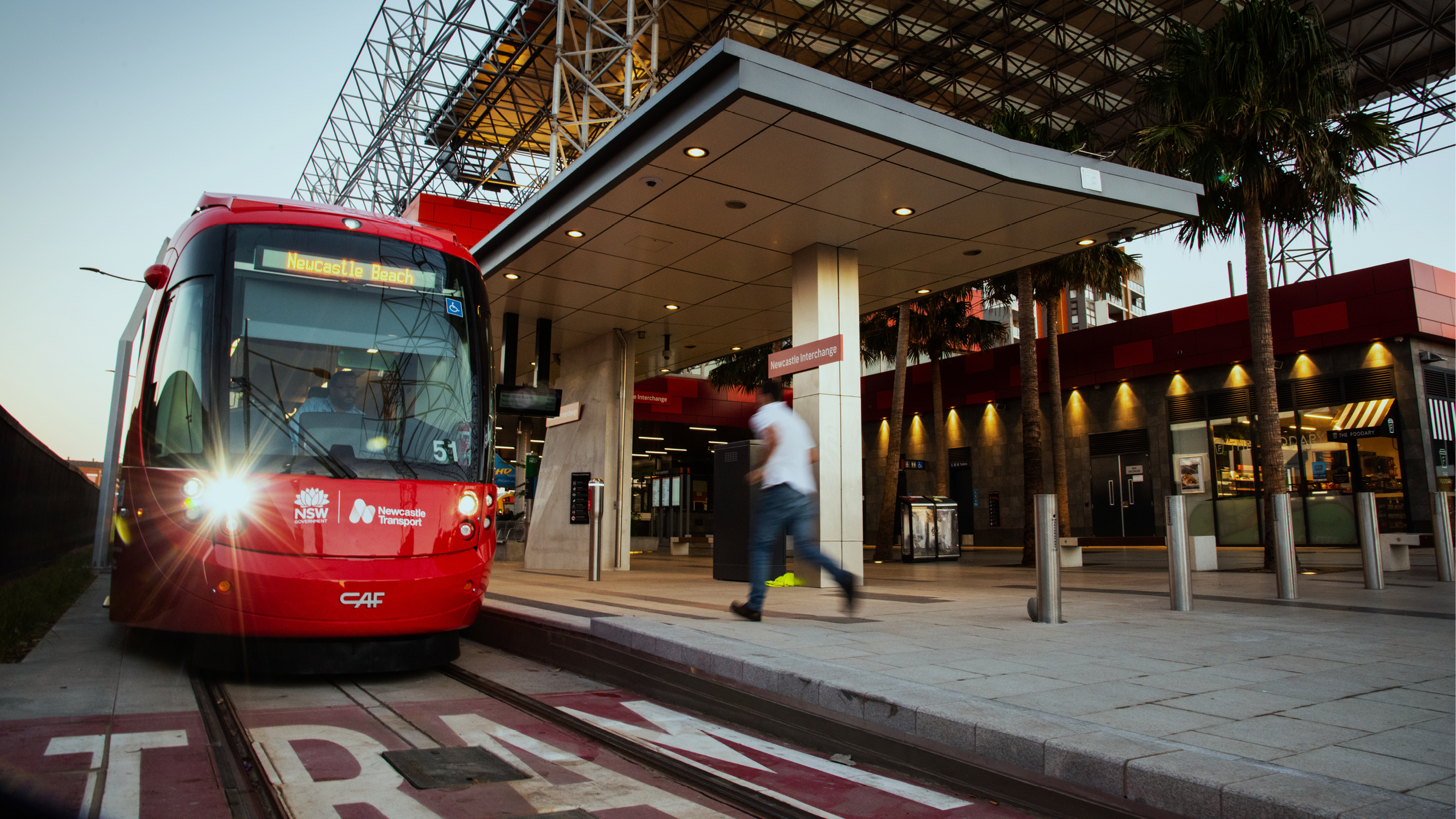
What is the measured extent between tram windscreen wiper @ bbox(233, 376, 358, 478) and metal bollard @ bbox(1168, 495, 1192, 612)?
267 inches

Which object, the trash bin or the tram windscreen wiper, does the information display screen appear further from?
the trash bin

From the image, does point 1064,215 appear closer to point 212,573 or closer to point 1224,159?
point 1224,159

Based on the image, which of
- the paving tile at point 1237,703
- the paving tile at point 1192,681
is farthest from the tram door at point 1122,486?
the paving tile at point 1237,703

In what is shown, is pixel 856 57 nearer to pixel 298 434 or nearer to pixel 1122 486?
pixel 1122 486

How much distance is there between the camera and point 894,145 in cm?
843

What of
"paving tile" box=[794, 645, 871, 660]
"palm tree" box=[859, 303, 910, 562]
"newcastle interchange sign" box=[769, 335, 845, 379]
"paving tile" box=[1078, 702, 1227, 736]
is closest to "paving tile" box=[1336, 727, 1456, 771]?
"paving tile" box=[1078, 702, 1227, 736]

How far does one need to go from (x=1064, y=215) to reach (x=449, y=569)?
8.44 m

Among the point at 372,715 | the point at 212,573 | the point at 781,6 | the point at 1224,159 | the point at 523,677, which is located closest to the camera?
the point at 372,715

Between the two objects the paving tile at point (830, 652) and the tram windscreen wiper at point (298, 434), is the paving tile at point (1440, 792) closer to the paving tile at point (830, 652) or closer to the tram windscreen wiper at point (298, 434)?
the paving tile at point (830, 652)

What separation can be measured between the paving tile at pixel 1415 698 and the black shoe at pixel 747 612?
3757mm

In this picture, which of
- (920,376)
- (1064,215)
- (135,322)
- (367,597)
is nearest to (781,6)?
(920,376)

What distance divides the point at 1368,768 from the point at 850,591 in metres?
3.94

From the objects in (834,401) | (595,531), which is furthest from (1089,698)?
(595,531)

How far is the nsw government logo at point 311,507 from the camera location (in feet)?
16.8
